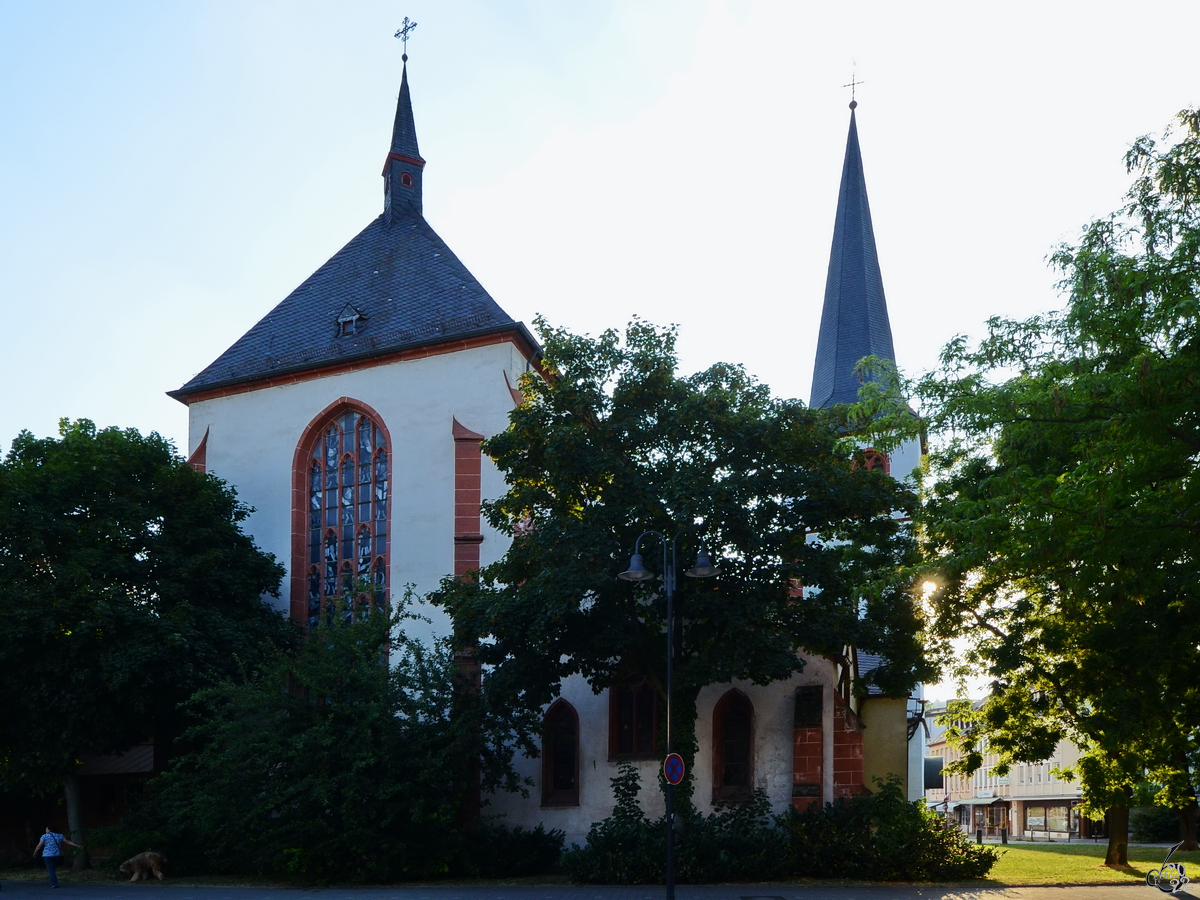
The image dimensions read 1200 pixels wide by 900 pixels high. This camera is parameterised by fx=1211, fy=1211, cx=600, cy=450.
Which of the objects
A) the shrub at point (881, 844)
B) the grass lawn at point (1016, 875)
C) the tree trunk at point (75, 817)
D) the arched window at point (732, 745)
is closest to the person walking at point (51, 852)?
the grass lawn at point (1016, 875)

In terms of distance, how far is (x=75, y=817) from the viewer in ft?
84.7

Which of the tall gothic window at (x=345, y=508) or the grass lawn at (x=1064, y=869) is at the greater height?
the tall gothic window at (x=345, y=508)

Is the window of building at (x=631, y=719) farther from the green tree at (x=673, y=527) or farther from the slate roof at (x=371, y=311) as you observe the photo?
the slate roof at (x=371, y=311)

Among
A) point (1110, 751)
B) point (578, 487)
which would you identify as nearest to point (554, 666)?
point (578, 487)

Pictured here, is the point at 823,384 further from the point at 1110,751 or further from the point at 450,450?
the point at 1110,751

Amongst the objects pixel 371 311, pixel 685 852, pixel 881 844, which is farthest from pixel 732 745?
pixel 371 311

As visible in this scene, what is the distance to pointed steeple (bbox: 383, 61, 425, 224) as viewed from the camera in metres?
35.8

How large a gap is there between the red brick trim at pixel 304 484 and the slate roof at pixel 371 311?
123 centimetres

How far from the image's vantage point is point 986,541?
15.8 meters

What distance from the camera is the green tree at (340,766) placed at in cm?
2088

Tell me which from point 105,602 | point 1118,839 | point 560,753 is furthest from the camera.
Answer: point 1118,839

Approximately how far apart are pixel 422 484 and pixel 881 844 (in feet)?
42.5

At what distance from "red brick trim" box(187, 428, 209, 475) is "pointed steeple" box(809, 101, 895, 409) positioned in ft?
63.5

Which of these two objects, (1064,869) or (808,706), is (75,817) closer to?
(808,706)
